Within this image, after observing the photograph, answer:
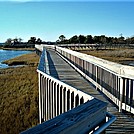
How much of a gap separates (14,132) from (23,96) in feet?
19.2

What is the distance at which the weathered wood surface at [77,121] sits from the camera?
1776mm

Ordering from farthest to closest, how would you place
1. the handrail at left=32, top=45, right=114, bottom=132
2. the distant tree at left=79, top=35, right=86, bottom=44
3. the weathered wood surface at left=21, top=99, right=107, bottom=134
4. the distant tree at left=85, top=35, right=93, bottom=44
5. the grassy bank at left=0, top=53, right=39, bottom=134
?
the distant tree at left=79, top=35, right=86, bottom=44
the distant tree at left=85, top=35, right=93, bottom=44
the grassy bank at left=0, top=53, right=39, bottom=134
the handrail at left=32, top=45, right=114, bottom=132
the weathered wood surface at left=21, top=99, right=107, bottom=134

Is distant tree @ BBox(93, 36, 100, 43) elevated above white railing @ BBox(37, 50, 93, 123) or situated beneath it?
elevated above

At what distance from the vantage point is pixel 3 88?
70.6 feet

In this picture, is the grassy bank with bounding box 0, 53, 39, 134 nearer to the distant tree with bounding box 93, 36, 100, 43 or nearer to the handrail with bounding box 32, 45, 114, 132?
the handrail with bounding box 32, 45, 114, 132

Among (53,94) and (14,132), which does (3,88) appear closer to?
(14,132)

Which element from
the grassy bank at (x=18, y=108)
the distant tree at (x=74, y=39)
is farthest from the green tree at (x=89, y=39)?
the grassy bank at (x=18, y=108)

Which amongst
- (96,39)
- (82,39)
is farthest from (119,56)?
(96,39)

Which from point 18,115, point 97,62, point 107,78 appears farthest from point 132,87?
point 18,115

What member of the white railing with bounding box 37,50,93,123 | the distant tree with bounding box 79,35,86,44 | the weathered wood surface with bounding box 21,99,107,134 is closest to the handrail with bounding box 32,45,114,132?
the white railing with bounding box 37,50,93,123

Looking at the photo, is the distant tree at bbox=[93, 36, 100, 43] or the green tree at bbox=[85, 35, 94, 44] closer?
the green tree at bbox=[85, 35, 94, 44]

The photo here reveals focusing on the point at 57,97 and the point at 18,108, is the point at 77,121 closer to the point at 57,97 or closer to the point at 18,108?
the point at 57,97

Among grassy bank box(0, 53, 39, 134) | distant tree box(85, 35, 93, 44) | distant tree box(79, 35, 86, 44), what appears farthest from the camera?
distant tree box(79, 35, 86, 44)

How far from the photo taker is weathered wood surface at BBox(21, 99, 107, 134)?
5.83ft
